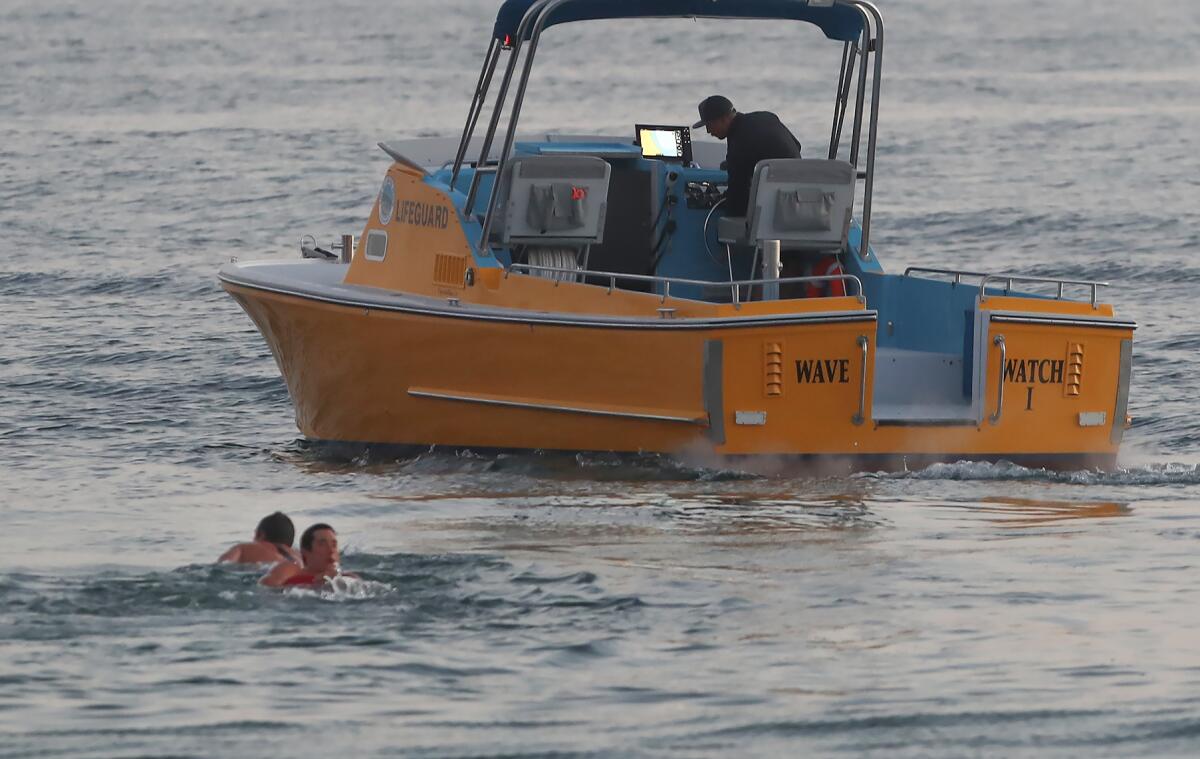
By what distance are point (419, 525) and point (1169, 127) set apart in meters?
25.2

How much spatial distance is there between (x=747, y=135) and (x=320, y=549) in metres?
4.74

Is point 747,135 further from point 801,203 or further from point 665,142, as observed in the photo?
point 665,142

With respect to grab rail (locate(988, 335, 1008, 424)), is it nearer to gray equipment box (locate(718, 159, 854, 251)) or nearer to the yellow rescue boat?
the yellow rescue boat

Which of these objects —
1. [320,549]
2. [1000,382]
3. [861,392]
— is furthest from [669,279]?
[320,549]

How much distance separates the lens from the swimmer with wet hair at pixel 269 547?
31.8ft

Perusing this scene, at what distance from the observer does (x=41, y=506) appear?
11695mm

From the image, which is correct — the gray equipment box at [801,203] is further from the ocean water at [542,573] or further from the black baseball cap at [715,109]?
the ocean water at [542,573]

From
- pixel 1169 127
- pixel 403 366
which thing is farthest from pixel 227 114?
pixel 403 366

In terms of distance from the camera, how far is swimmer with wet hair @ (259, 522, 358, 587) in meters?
9.30

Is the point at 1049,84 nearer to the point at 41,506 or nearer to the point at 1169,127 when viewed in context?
the point at 1169,127

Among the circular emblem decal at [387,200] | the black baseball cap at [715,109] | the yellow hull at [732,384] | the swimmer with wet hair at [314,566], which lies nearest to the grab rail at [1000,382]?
the yellow hull at [732,384]

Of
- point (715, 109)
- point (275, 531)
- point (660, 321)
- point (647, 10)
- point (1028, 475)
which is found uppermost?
point (647, 10)

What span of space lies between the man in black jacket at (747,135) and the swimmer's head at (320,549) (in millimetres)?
4499

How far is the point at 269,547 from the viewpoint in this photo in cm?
975
